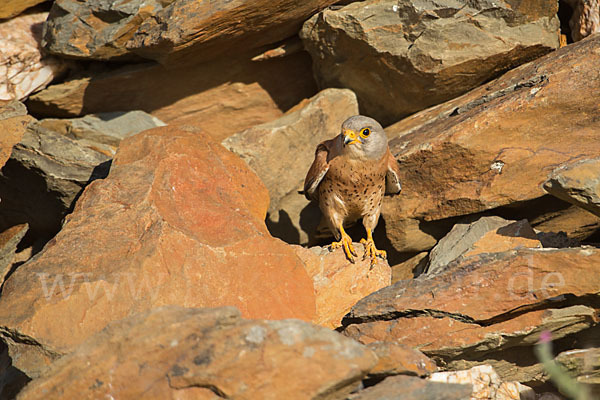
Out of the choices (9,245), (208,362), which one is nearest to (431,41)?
(208,362)

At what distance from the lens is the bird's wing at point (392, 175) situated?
5.26m

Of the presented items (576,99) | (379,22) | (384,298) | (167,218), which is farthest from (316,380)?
(379,22)

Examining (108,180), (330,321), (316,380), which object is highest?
(108,180)

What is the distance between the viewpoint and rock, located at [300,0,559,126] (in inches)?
217

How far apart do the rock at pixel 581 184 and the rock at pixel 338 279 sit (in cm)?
161

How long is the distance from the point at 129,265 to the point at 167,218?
1.68ft

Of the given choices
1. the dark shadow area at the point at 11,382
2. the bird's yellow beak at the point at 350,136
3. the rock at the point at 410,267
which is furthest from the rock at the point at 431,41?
the dark shadow area at the point at 11,382

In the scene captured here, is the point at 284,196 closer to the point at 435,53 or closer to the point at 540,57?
the point at 435,53

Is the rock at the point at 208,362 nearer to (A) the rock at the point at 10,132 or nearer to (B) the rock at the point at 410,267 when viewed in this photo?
(A) the rock at the point at 10,132

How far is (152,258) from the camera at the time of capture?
3914mm

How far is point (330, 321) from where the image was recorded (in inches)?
175

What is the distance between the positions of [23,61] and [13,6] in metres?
0.57

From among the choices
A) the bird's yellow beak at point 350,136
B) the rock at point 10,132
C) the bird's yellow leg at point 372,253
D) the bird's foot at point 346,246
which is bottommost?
the bird's yellow leg at point 372,253

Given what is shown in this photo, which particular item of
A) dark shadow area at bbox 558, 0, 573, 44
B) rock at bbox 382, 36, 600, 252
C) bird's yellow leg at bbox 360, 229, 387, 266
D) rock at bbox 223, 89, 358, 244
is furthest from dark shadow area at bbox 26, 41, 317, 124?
dark shadow area at bbox 558, 0, 573, 44
